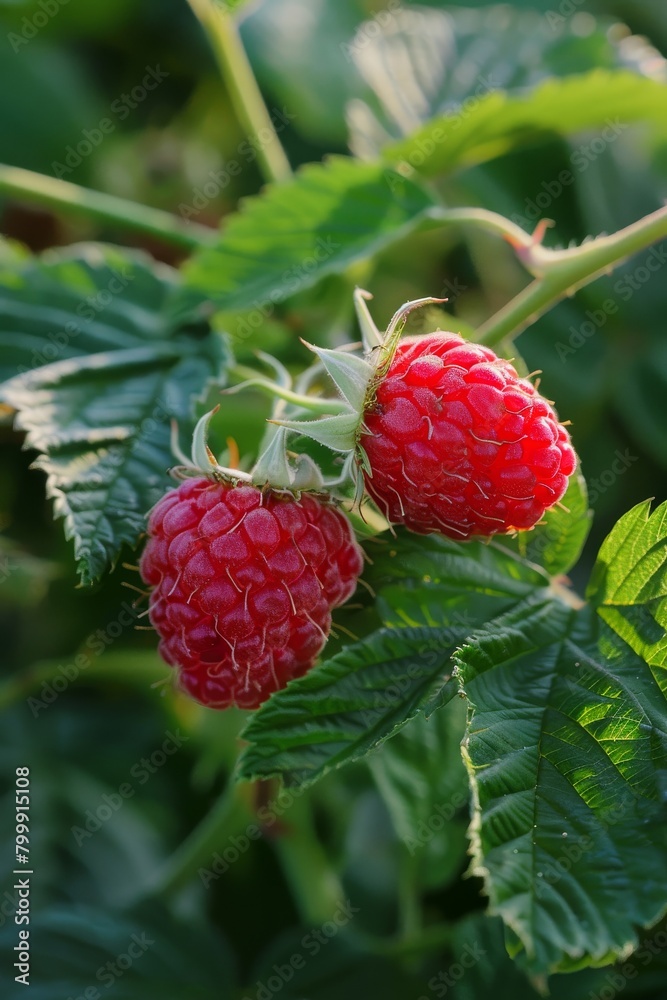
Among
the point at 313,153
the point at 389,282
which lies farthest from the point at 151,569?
the point at 313,153

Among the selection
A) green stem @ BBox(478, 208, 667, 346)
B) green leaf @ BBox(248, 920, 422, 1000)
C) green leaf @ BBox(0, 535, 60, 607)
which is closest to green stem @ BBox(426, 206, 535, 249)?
green stem @ BBox(478, 208, 667, 346)

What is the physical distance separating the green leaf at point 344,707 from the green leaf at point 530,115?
0.89 metres

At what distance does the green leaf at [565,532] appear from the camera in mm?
1207

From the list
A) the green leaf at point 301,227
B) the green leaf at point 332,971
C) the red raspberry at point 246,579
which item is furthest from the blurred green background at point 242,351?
the red raspberry at point 246,579

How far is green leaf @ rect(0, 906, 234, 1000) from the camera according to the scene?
161 centimetres

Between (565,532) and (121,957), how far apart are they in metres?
1.04

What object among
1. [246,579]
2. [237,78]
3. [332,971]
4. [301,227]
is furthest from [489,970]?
[237,78]

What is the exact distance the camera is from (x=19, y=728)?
7.47 ft

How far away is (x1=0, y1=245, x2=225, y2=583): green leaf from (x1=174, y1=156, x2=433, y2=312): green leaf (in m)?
0.08

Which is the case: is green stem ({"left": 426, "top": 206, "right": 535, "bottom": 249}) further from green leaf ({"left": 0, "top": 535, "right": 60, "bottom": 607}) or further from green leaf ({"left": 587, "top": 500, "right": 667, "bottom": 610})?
green leaf ({"left": 0, "top": 535, "right": 60, "bottom": 607})

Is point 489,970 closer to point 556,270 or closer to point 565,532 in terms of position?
point 565,532

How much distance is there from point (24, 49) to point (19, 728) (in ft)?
5.74

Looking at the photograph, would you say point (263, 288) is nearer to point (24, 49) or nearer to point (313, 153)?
point (313, 153)

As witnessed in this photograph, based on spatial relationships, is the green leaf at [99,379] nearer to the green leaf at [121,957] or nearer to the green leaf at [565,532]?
the green leaf at [565,532]
